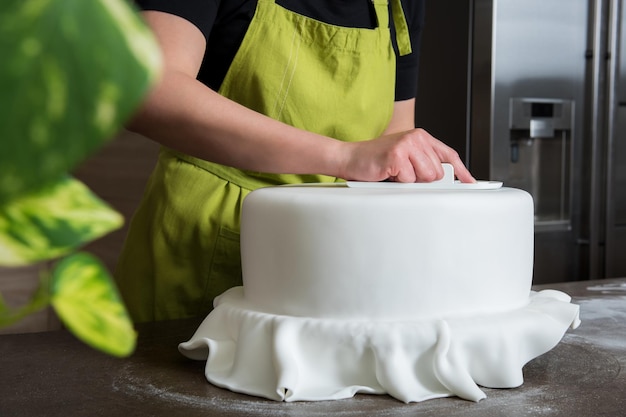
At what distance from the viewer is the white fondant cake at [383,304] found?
874 millimetres

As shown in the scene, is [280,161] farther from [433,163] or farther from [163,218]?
[163,218]

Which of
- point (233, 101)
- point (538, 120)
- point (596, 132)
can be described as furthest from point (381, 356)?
point (596, 132)

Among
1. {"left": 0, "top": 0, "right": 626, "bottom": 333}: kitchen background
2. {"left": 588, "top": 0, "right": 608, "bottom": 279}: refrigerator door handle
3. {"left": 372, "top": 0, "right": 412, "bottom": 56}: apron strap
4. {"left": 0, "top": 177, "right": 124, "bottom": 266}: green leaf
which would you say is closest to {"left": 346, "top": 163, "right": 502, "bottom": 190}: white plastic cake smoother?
{"left": 372, "top": 0, "right": 412, "bottom": 56}: apron strap

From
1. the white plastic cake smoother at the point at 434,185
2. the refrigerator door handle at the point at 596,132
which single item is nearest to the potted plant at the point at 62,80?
the white plastic cake smoother at the point at 434,185

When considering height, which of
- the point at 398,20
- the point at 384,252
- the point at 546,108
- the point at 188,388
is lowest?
the point at 188,388

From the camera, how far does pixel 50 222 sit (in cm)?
16

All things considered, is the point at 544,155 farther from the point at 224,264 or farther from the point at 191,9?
the point at 191,9

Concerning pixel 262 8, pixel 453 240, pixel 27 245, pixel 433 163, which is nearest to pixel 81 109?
pixel 27 245

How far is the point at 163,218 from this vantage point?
4.59 feet

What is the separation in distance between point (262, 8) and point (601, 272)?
2096 mm

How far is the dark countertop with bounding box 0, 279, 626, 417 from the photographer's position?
0.82 m

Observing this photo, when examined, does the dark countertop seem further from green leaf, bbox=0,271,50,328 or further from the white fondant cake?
green leaf, bbox=0,271,50,328

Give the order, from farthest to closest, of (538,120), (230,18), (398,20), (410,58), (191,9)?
(538,120)
(410,58)
(398,20)
(230,18)
(191,9)

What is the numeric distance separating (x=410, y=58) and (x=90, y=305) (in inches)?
61.8
